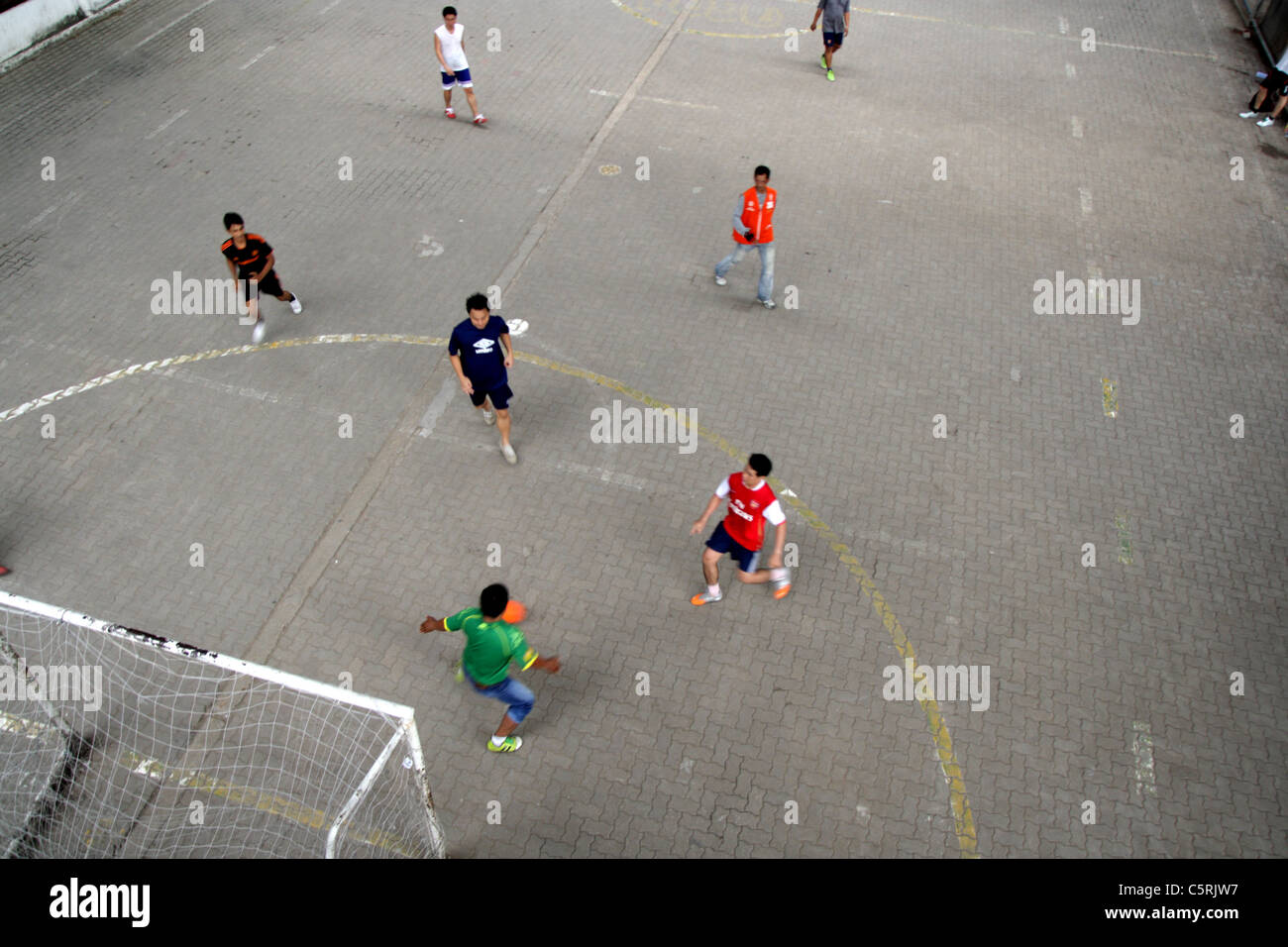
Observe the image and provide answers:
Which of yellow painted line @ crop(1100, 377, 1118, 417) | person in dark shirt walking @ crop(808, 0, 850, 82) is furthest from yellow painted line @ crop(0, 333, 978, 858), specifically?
person in dark shirt walking @ crop(808, 0, 850, 82)

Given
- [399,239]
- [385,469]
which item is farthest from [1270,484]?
[399,239]

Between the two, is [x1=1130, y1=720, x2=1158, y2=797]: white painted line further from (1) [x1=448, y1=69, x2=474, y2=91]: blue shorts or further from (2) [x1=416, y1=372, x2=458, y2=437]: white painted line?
(1) [x1=448, y1=69, x2=474, y2=91]: blue shorts

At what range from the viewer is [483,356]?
8547 millimetres

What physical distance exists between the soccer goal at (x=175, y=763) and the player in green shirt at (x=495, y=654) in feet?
2.04

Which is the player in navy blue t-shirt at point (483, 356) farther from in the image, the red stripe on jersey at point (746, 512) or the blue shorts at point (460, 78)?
the blue shorts at point (460, 78)

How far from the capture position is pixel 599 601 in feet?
27.0

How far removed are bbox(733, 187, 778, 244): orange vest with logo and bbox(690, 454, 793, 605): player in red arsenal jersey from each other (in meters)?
4.21

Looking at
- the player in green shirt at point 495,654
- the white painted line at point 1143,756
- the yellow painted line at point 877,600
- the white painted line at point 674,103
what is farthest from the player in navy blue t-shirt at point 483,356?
the white painted line at point 674,103

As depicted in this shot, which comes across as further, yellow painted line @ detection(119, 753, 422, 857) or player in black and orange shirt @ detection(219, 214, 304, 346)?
player in black and orange shirt @ detection(219, 214, 304, 346)

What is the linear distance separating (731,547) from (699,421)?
2515 mm

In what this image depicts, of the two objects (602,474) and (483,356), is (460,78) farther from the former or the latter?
(602,474)

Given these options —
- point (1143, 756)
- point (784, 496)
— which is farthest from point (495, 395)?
point (1143, 756)

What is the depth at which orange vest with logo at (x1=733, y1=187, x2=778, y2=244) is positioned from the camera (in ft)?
34.3
